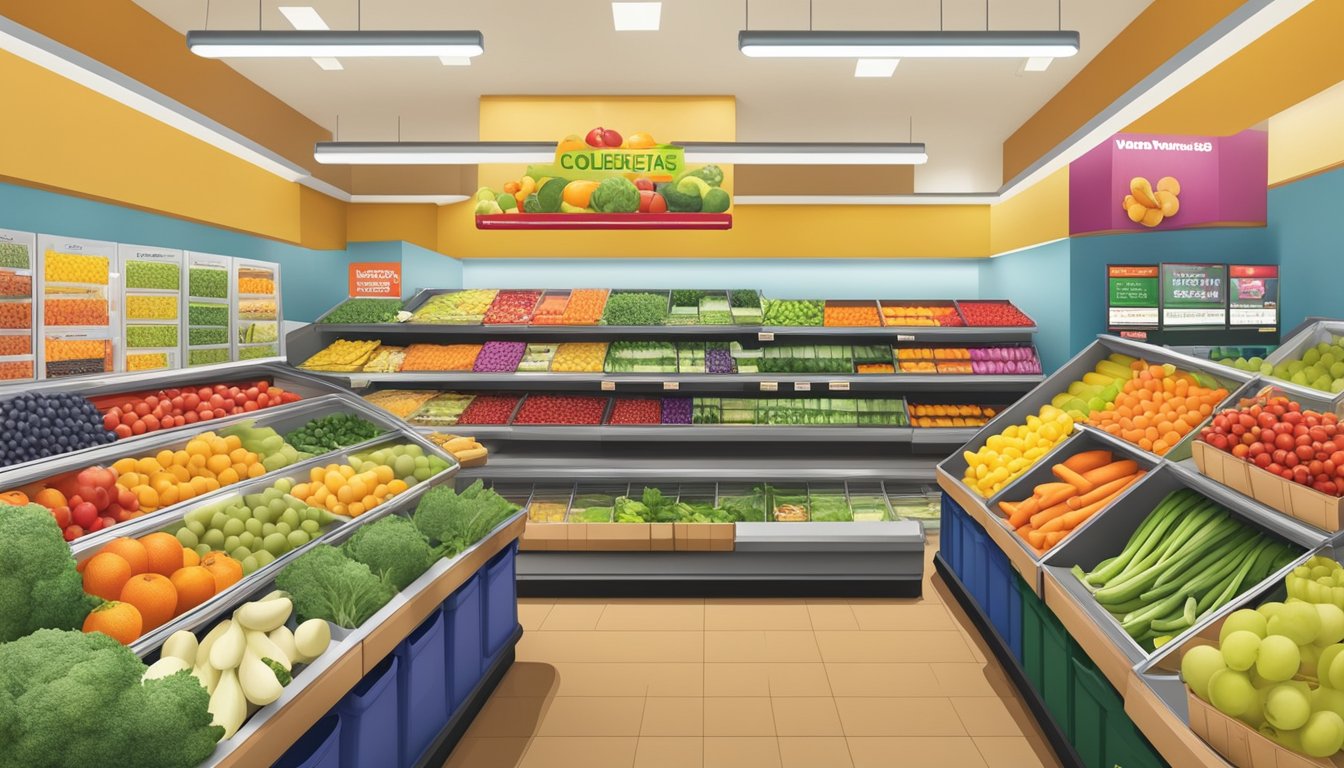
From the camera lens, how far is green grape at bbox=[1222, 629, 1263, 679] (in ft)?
6.31

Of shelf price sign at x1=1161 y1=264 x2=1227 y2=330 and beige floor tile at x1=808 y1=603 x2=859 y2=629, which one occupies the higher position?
shelf price sign at x1=1161 y1=264 x2=1227 y2=330

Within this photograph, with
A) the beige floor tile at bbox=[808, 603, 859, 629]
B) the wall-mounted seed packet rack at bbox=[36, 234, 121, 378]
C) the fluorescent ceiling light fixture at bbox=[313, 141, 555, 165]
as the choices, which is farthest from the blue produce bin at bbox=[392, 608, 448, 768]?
the fluorescent ceiling light fixture at bbox=[313, 141, 555, 165]

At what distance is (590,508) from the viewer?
6176mm

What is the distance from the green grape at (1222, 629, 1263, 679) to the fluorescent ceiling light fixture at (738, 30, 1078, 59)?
4.12 meters

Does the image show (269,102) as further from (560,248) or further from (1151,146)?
(1151,146)

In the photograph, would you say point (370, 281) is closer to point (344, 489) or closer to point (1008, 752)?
point (344, 489)

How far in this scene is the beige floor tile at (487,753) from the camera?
11.2ft

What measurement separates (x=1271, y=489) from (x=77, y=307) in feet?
21.8

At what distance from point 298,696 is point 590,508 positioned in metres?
4.03

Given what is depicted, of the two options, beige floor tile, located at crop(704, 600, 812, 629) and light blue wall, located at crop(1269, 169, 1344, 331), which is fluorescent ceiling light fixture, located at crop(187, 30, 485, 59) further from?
light blue wall, located at crop(1269, 169, 1344, 331)

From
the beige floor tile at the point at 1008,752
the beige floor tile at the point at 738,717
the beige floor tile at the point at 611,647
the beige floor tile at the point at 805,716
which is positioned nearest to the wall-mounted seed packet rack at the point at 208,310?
the beige floor tile at the point at 611,647

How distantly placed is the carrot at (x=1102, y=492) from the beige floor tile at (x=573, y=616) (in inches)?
114

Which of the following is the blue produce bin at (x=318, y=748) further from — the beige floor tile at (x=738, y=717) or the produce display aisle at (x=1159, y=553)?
the produce display aisle at (x=1159, y=553)

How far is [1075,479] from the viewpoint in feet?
13.3
